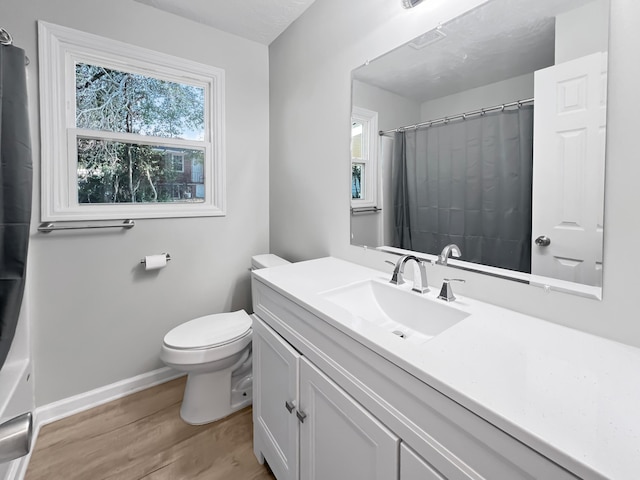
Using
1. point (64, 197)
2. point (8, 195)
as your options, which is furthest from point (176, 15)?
point (8, 195)

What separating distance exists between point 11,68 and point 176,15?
1.03m

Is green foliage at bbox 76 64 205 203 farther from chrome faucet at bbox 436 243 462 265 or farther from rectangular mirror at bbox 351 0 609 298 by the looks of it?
chrome faucet at bbox 436 243 462 265

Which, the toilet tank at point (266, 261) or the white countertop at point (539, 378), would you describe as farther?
the toilet tank at point (266, 261)

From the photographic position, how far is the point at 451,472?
0.59 meters

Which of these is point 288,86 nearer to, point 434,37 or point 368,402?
point 434,37

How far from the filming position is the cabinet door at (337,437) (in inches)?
29.5

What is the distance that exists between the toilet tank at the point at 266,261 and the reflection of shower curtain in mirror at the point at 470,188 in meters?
0.90

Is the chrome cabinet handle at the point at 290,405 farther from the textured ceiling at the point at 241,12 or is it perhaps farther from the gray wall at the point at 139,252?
the textured ceiling at the point at 241,12

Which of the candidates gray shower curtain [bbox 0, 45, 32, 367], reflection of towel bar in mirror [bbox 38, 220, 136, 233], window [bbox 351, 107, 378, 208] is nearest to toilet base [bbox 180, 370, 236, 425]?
gray shower curtain [bbox 0, 45, 32, 367]

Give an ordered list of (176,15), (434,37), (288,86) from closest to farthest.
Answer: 1. (434,37)
2. (176,15)
3. (288,86)

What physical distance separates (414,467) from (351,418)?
213 mm

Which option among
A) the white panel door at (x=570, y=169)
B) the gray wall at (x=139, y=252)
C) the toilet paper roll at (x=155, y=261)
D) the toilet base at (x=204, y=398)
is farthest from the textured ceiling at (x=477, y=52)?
the toilet base at (x=204, y=398)

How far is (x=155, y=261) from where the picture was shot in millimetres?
1927

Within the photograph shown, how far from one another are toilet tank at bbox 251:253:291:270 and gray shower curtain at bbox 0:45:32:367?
1.17 metres
